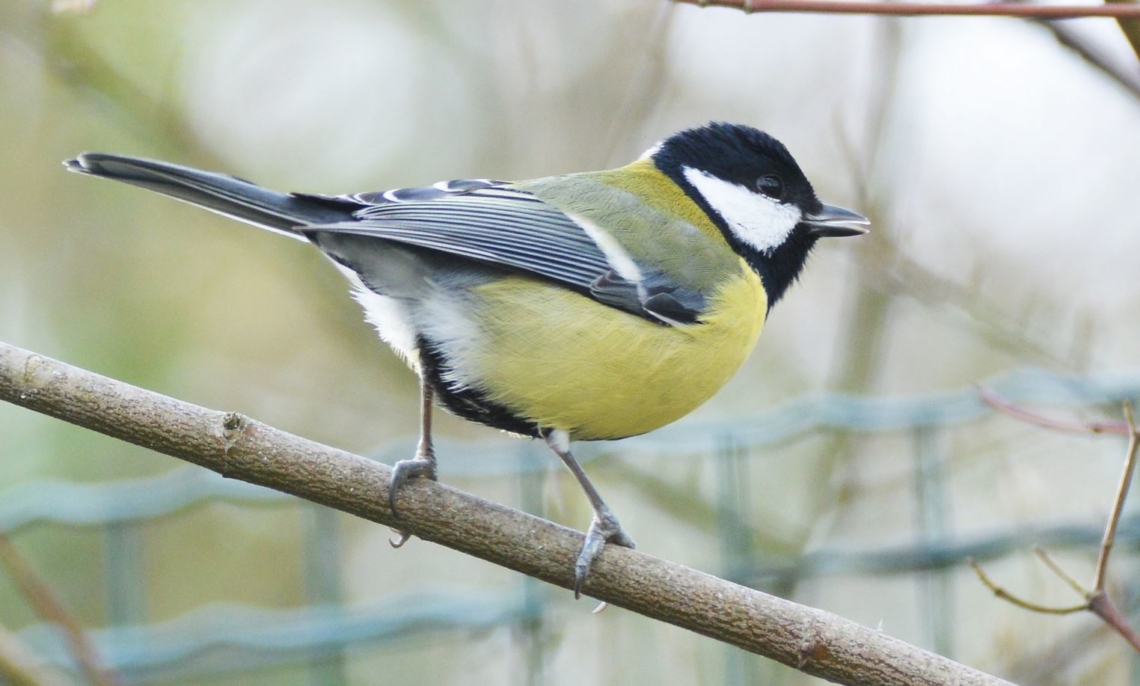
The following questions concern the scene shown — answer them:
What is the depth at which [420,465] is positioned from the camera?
6.25ft

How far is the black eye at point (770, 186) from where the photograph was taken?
8.78 ft

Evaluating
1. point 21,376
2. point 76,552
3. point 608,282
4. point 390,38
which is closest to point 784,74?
point 390,38

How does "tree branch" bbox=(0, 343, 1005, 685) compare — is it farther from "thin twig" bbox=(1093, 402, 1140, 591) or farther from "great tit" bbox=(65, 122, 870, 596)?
"thin twig" bbox=(1093, 402, 1140, 591)

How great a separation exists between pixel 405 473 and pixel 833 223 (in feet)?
4.16

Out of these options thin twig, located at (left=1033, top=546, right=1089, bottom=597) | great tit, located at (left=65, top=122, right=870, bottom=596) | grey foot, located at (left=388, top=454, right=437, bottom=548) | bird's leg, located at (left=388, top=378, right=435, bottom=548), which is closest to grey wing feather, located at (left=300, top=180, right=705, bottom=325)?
great tit, located at (left=65, top=122, right=870, bottom=596)

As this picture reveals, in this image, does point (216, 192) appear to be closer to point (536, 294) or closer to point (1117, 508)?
point (536, 294)

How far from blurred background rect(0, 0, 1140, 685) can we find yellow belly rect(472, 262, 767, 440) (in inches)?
20.6

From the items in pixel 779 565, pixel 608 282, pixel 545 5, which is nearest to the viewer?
pixel 608 282

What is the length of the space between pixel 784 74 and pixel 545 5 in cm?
102

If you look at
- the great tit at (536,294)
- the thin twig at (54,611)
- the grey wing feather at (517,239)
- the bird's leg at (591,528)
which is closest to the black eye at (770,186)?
the great tit at (536,294)

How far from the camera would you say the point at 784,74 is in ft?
15.6

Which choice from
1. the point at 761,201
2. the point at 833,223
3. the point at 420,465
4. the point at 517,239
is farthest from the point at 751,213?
the point at 420,465

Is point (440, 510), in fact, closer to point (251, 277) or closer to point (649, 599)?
point (649, 599)

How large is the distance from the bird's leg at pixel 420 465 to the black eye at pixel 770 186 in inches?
37.8
